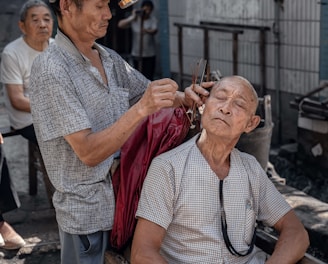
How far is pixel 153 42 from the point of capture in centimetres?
1127

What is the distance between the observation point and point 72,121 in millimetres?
2924

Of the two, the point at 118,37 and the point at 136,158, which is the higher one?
the point at 136,158

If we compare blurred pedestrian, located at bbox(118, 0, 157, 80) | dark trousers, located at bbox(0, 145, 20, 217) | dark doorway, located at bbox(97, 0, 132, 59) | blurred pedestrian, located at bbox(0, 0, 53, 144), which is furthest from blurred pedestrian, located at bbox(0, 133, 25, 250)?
dark doorway, located at bbox(97, 0, 132, 59)

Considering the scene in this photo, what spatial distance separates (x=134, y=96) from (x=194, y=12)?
711 cm

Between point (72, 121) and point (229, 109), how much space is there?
26.9 inches

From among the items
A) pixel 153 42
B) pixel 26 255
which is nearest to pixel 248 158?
pixel 26 255

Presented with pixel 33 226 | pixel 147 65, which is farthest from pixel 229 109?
pixel 147 65

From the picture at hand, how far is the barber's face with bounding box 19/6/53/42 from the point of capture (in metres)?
5.78

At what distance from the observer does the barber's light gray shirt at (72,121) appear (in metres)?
2.95

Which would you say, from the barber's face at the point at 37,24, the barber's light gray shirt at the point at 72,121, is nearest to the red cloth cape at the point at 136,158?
the barber's light gray shirt at the point at 72,121

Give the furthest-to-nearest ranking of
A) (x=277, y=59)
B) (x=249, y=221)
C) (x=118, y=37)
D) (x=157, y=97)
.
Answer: (x=118, y=37) → (x=277, y=59) → (x=249, y=221) → (x=157, y=97)

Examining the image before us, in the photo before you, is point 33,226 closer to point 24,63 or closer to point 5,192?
point 5,192

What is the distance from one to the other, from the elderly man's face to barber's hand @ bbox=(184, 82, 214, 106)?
1.4 inches

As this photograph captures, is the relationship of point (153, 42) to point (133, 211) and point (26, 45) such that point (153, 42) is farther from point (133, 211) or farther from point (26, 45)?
point (133, 211)
